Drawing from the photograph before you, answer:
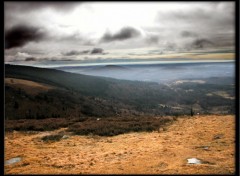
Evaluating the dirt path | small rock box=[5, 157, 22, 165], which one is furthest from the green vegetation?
small rock box=[5, 157, 22, 165]

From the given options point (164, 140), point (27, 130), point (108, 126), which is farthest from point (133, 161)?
point (27, 130)

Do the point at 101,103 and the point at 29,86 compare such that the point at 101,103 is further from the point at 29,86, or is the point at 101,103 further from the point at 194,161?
the point at 194,161

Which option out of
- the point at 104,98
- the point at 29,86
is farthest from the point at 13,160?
the point at 29,86

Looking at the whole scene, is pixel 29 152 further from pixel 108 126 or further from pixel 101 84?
pixel 101 84

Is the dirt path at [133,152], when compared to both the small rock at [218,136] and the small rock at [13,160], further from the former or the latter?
the small rock at [13,160]

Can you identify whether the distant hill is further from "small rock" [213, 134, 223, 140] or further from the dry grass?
"small rock" [213, 134, 223, 140]
